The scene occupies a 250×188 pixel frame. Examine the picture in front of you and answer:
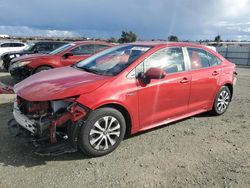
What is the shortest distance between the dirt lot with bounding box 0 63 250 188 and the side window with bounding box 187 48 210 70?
4.13ft

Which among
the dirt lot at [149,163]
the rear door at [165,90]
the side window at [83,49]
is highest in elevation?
the side window at [83,49]

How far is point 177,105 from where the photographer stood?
4941 mm

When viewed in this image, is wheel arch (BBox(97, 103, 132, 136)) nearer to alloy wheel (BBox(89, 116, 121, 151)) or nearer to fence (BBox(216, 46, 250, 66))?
alloy wheel (BBox(89, 116, 121, 151))

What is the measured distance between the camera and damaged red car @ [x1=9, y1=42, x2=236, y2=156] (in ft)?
12.0

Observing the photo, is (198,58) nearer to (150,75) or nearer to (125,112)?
(150,75)

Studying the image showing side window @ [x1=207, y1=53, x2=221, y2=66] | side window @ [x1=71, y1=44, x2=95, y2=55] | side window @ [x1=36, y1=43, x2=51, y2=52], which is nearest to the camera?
side window @ [x1=207, y1=53, x2=221, y2=66]

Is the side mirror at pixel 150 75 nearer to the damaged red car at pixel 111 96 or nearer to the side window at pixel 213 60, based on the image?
the damaged red car at pixel 111 96

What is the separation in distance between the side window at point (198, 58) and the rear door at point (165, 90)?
28cm

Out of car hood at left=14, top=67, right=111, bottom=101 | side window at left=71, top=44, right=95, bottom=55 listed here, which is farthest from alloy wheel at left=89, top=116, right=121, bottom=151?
side window at left=71, top=44, right=95, bottom=55

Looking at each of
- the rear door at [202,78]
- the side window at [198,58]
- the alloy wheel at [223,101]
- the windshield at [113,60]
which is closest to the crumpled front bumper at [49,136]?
the windshield at [113,60]

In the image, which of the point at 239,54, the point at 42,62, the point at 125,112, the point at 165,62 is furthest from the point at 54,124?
the point at 239,54

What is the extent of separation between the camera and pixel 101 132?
3906mm

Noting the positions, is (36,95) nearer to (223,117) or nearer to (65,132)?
(65,132)

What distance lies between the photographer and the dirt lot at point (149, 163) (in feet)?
11.0
